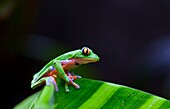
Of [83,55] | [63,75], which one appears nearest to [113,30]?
[83,55]

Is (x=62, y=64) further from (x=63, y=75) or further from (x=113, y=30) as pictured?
(x=113, y=30)

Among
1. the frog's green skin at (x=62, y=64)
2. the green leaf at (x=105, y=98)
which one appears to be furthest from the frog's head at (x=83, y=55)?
the green leaf at (x=105, y=98)

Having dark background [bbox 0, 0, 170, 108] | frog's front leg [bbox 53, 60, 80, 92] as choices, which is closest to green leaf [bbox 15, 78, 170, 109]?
frog's front leg [bbox 53, 60, 80, 92]

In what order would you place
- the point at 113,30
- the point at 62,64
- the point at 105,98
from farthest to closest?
the point at 113,30 < the point at 62,64 < the point at 105,98

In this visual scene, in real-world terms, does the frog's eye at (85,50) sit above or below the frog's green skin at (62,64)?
above

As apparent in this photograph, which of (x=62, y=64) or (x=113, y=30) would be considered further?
(x=113, y=30)

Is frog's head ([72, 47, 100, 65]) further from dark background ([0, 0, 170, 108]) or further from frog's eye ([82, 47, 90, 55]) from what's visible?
dark background ([0, 0, 170, 108])

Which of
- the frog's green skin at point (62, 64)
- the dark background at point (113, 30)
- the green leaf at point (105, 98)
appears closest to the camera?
the green leaf at point (105, 98)

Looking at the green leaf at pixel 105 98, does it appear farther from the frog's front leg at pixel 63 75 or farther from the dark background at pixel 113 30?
the dark background at pixel 113 30

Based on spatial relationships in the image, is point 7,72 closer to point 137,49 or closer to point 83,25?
point 83,25

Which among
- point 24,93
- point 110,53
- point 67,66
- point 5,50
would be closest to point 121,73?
point 110,53

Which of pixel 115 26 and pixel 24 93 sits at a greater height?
pixel 115 26
